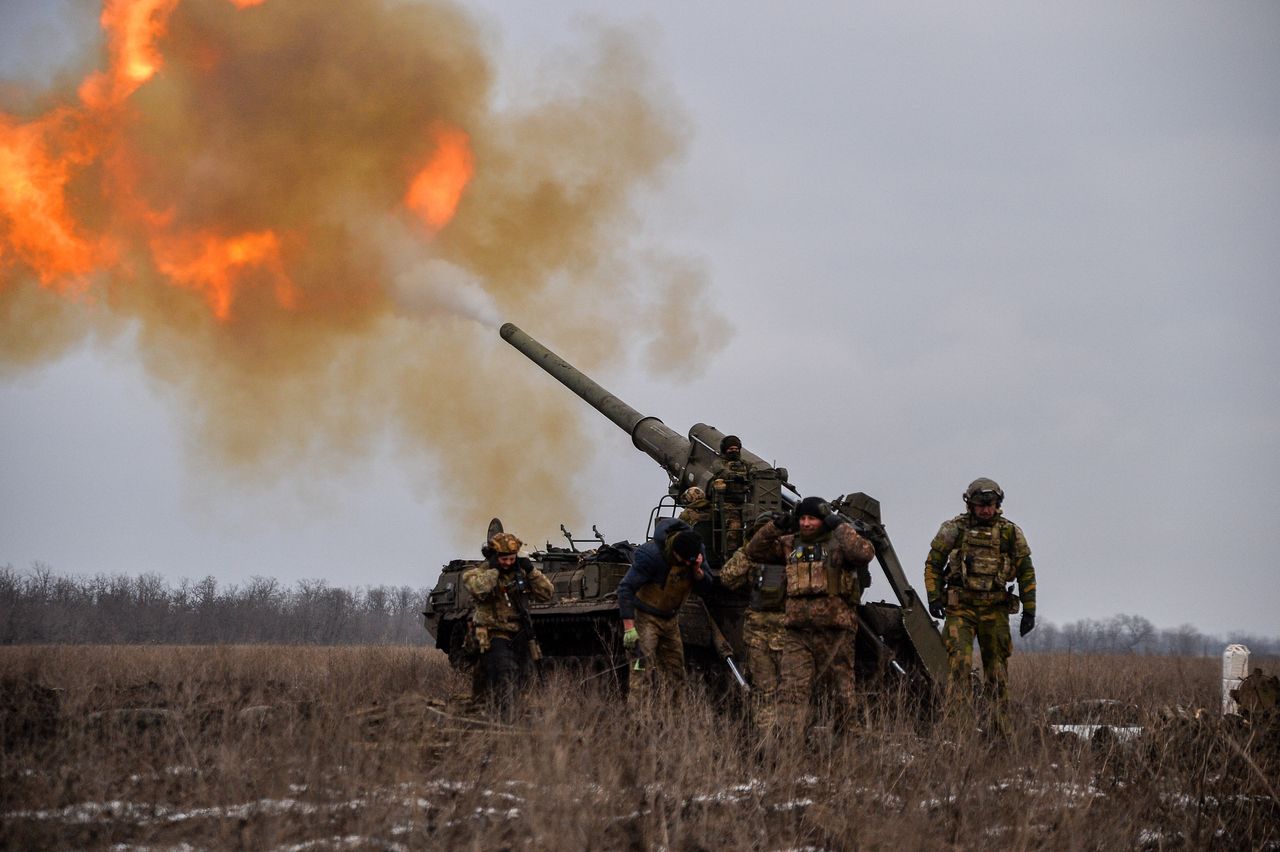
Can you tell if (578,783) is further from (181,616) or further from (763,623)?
(181,616)

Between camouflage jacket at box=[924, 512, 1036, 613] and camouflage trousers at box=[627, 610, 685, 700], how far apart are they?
2260 mm

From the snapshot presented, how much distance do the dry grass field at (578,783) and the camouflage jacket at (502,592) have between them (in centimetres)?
116

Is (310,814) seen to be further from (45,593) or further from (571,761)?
(45,593)

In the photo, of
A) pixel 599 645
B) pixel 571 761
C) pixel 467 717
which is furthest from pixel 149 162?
pixel 571 761

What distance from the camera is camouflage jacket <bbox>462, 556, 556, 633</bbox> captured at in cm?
998

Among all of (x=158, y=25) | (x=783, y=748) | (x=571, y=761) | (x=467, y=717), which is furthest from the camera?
(x=158, y=25)

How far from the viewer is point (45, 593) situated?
2167 inches

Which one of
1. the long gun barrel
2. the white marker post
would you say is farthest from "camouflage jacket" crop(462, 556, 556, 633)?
the white marker post

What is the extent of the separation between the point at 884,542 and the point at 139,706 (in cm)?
676

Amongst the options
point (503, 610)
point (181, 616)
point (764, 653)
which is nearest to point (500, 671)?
point (503, 610)

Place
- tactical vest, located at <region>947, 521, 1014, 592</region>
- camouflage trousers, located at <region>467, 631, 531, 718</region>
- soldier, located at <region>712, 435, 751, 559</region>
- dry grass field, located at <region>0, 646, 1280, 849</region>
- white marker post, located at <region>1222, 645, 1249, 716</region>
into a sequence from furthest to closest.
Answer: soldier, located at <region>712, 435, 751, 559</region>
white marker post, located at <region>1222, 645, 1249, 716</region>
tactical vest, located at <region>947, 521, 1014, 592</region>
camouflage trousers, located at <region>467, 631, 531, 718</region>
dry grass field, located at <region>0, 646, 1280, 849</region>

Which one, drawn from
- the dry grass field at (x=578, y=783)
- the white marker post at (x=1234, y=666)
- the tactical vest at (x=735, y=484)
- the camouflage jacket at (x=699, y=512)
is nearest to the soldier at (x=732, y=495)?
the tactical vest at (x=735, y=484)

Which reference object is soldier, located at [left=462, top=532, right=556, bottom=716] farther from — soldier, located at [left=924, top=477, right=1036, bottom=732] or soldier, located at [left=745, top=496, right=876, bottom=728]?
soldier, located at [left=924, top=477, right=1036, bottom=732]

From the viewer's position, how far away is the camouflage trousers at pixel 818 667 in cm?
898
